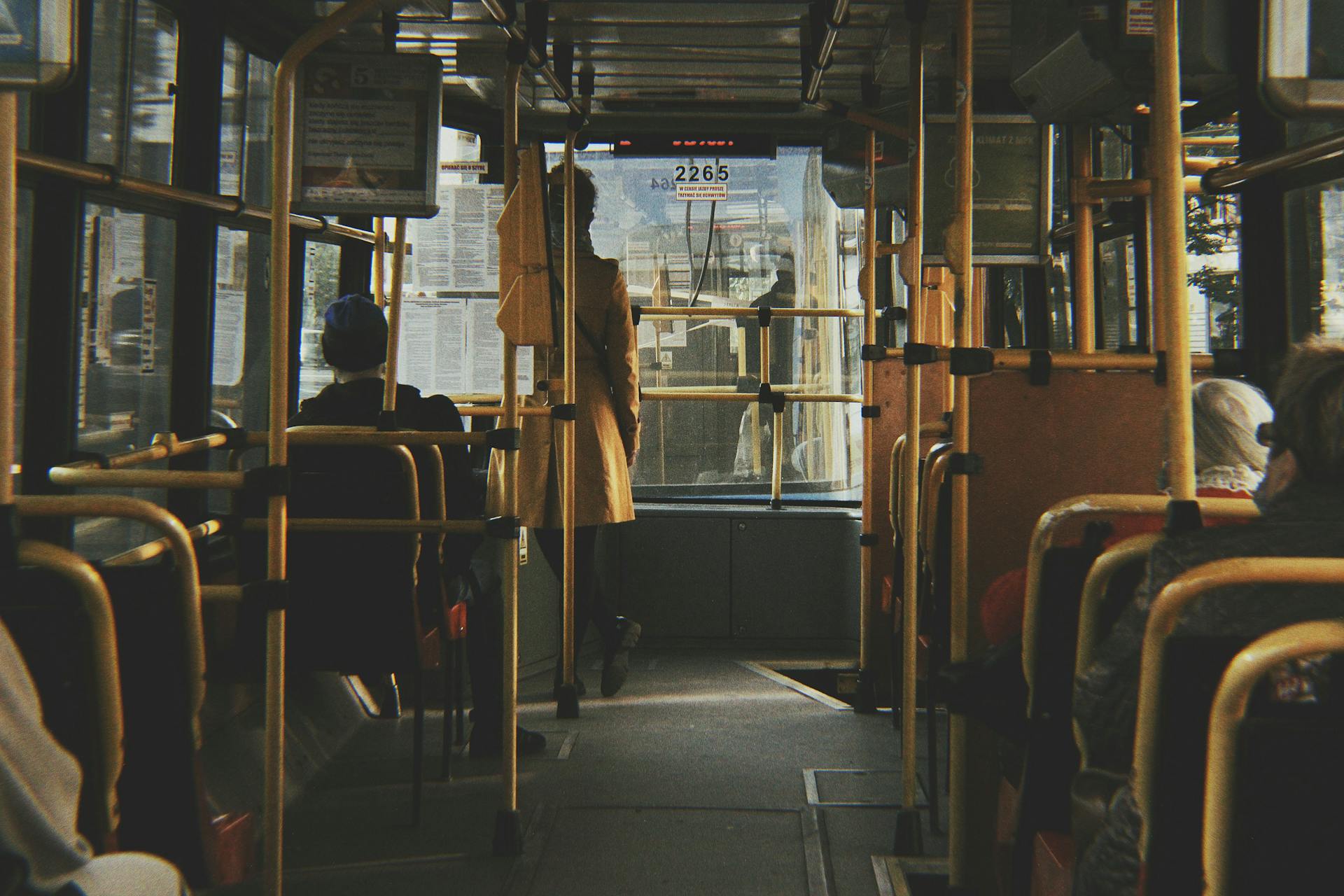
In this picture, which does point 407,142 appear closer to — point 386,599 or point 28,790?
point 386,599

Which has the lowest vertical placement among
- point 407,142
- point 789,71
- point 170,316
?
point 170,316

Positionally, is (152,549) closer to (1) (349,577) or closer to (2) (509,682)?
(1) (349,577)

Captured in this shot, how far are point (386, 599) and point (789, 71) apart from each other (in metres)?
3.25

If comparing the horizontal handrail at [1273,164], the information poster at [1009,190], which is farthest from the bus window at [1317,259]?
the information poster at [1009,190]

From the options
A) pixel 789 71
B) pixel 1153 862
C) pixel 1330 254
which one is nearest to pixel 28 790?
pixel 1153 862

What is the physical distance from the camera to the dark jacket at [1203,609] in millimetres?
1565

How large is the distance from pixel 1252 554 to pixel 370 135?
259 cm

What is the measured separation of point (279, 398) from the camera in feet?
8.13

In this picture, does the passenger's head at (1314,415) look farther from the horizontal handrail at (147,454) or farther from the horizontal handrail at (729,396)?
the horizontal handrail at (729,396)

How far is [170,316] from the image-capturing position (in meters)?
3.78

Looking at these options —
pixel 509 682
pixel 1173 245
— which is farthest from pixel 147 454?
pixel 1173 245

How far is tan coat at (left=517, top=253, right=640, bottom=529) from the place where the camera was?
4.90 metres

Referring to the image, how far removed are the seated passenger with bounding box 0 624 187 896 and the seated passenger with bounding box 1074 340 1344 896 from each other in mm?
1249

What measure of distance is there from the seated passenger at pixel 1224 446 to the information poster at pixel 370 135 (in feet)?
6.59
